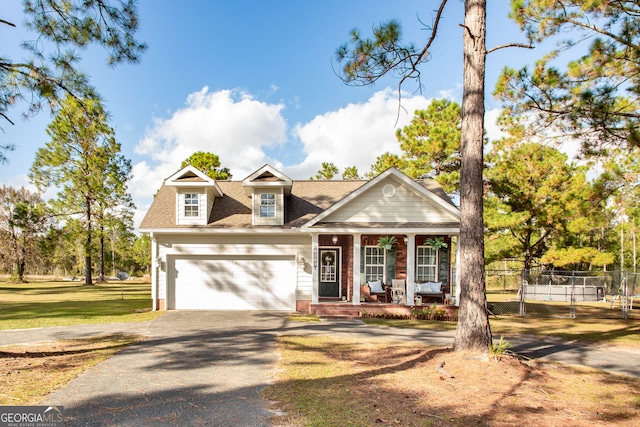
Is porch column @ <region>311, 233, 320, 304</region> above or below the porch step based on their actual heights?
above

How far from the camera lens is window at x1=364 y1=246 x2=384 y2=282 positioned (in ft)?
55.4

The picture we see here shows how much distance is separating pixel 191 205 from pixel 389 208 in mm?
7873

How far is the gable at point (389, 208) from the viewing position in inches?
596

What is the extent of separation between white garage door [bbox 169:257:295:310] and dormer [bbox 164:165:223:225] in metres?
1.64

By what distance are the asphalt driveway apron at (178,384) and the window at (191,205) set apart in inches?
249

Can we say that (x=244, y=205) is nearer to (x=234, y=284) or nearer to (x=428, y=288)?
(x=234, y=284)

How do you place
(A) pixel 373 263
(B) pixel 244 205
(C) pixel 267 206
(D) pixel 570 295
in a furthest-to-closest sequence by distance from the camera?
(D) pixel 570 295 < (B) pixel 244 205 < (A) pixel 373 263 < (C) pixel 267 206

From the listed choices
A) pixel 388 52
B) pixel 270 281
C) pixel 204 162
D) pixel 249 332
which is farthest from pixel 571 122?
pixel 204 162

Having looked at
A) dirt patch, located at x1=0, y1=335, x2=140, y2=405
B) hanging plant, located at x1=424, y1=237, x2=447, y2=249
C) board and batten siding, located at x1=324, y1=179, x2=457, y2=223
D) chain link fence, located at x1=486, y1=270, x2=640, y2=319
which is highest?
board and batten siding, located at x1=324, y1=179, x2=457, y2=223

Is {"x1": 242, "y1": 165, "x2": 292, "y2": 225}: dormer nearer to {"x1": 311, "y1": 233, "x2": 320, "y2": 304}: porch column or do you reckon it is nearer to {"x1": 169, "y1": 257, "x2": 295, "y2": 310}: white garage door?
{"x1": 169, "y1": 257, "x2": 295, "y2": 310}: white garage door

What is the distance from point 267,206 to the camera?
16.3m

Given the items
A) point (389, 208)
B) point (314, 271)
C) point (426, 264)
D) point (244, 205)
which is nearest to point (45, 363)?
point (314, 271)

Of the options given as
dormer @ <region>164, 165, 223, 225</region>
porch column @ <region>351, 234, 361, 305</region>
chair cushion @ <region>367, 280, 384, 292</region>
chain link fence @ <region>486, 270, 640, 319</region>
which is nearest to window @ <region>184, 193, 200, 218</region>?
dormer @ <region>164, 165, 223, 225</region>

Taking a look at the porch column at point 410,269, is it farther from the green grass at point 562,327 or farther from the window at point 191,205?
Result: the window at point 191,205
